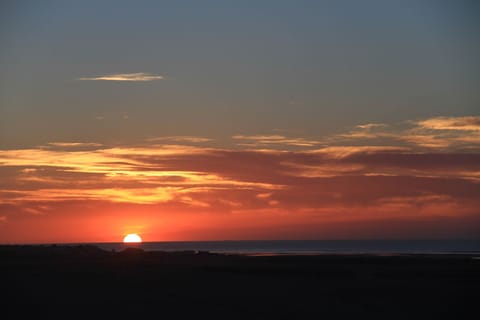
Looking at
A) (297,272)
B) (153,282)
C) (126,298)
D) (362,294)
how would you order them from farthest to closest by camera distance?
1. (297,272)
2. (153,282)
3. (362,294)
4. (126,298)

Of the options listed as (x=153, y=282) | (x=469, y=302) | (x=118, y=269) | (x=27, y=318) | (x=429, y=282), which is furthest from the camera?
(x=118, y=269)

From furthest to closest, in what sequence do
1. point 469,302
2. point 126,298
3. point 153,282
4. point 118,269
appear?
point 118,269
point 153,282
point 469,302
point 126,298

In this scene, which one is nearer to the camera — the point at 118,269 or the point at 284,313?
the point at 284,313

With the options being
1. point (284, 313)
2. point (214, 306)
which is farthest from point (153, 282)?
point (284, 313)

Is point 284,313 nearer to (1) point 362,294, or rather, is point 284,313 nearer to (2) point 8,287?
(1) point 362,294

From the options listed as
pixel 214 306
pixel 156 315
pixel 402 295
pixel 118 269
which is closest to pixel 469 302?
pixel 402 295

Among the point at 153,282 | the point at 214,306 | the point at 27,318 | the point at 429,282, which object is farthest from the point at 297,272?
the point at 27,318

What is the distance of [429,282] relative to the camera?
4184cm

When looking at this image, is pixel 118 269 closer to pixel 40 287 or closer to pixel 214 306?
pixel 40 287

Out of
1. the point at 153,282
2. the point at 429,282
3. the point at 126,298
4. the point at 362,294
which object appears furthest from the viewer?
the point at 429,282

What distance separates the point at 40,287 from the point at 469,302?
1955 cm

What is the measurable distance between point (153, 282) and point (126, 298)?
7260mm

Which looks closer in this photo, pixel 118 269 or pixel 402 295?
pixel 402 295

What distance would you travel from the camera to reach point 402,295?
3456cm
